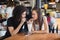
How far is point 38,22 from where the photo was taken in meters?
1.98

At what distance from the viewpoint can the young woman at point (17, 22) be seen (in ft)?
6.41

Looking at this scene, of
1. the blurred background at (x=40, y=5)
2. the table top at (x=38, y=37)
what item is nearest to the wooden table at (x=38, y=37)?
the table top at (x=38, y=37)

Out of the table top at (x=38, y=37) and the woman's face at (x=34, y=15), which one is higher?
the woman's face at (x=34, y=15)

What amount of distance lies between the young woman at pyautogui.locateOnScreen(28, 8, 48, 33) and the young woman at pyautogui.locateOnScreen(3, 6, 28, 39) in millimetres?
92

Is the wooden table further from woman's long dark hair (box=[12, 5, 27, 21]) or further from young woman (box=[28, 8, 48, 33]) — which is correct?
woman's long dark hair (box=[12, 5, 27, 21])

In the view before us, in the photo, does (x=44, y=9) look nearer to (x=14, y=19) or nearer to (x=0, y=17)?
(x=14, y=19)

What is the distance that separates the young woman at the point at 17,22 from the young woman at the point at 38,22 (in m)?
0.09

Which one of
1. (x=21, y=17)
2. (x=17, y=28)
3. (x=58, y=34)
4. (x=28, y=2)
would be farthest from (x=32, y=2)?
(x=58, y=34)

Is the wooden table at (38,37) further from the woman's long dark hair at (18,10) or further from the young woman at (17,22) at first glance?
the woman's long dark hair at (18,10)

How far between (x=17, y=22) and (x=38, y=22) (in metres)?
0.23

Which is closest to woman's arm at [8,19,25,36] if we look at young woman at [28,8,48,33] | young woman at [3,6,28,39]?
young woman at [3,6,28,39]

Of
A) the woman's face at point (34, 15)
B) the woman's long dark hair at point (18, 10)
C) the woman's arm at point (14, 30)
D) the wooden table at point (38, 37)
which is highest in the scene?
the woman's long dark hair at point (18, 10)

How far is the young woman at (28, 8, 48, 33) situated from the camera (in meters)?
1.95

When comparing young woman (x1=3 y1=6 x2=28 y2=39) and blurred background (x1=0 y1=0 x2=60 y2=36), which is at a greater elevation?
blurred background (x1=0 y1=0 x2=60 y2=36)
